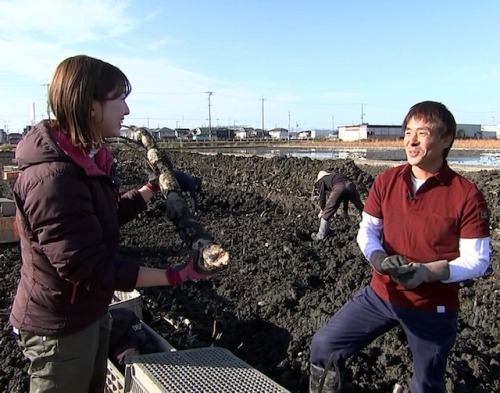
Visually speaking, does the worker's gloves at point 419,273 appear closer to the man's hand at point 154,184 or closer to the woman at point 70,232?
the woman at point 70,232

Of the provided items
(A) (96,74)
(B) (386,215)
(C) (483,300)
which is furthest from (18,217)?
(C) (483,300)

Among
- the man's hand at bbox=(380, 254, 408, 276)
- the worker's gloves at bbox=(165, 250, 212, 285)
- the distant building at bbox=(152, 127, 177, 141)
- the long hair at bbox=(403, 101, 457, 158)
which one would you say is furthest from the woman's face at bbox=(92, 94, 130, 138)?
the distant building at bbox=(152, 127, 177, 141)

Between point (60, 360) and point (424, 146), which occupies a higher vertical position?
point (424, 146)

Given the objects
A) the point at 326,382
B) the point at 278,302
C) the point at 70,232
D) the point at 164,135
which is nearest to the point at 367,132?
the point at 164,135

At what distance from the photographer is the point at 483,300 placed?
5.00 m

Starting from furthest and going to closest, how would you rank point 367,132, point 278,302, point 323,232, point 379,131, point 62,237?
point 379,131, point 367,132, point 323,232, point 278,302, point 62,237

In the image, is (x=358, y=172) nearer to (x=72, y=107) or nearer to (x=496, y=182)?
(x=496, y=182)

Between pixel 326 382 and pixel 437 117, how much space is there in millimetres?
1384

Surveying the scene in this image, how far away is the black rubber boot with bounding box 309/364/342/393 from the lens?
2.53 metres

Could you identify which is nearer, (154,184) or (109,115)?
(109,115)

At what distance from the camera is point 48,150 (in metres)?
1.81

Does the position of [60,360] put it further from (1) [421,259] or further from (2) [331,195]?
(2) [331,195]

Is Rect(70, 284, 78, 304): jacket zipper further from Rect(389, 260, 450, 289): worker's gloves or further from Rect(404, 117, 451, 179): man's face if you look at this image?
Rect(404, 117, 451, 179): man's face

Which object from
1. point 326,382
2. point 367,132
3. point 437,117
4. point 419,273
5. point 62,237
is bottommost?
point 326,382
